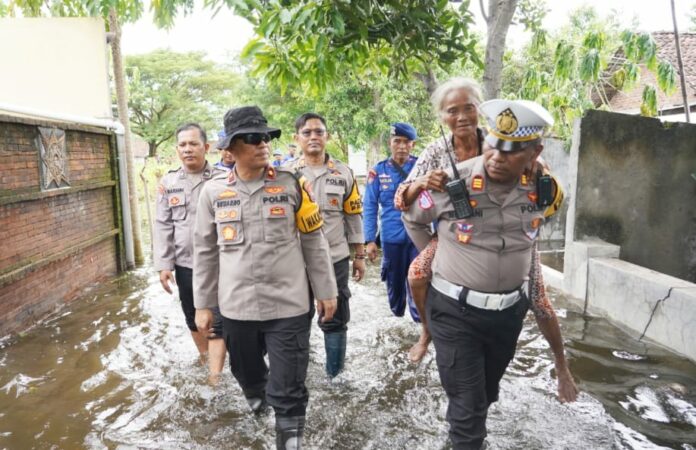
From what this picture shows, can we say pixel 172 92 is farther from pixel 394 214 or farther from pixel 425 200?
pixel 425 200

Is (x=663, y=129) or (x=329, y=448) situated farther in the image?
(x=663, y=129)

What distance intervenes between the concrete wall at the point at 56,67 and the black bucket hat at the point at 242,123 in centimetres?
627

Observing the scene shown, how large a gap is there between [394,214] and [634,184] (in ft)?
10.4

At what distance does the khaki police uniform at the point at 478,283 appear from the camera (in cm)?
241

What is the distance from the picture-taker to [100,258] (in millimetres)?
7656

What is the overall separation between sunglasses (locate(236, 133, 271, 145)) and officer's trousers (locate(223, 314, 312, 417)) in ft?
3.21

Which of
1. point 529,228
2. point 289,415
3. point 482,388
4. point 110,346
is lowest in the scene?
point 110,346

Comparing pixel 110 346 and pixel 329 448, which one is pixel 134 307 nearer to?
pixel 110 346

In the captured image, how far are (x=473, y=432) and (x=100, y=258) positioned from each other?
6802 millimetres

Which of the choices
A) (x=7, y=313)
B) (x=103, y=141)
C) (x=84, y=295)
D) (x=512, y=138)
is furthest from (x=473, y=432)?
(x=103, y=141)

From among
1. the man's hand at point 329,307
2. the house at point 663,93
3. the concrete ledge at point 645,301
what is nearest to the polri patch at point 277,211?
the man's hand at point 329,307

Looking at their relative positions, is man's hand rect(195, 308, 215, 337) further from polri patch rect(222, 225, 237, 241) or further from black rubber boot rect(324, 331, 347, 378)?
black rubber boot rect(324, 331, 347, 378)

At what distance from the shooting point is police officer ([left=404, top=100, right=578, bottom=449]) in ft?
7.90

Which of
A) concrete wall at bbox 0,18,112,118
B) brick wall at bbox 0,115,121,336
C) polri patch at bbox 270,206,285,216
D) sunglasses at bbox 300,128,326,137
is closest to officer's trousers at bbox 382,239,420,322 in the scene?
sunglasses at bbox 300,128,326,137
